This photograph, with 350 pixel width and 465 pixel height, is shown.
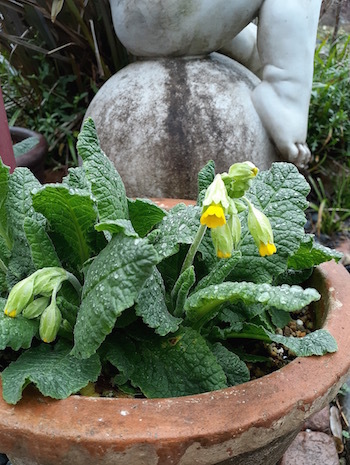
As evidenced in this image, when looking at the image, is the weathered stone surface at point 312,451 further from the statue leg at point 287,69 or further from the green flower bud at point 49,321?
the statue leg at point 287,69

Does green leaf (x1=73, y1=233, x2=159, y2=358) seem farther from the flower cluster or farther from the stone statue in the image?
the stone statue

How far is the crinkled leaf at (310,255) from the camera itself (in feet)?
3.57

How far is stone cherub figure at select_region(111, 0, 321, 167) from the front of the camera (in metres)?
1.77

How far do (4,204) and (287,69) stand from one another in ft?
3.87

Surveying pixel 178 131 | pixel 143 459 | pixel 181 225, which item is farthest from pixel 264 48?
pixel 143 459

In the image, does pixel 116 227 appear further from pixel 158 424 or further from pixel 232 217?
pixel 158 424

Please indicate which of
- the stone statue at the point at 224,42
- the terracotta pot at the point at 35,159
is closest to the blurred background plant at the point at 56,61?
the terracotta pot at the point at 35,159

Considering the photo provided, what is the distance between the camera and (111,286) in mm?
770

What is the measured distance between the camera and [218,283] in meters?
0.93

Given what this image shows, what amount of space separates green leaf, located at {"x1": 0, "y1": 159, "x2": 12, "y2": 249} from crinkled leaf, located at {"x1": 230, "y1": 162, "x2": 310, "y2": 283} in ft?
1.55

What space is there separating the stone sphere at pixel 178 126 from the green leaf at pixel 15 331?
1058 mm

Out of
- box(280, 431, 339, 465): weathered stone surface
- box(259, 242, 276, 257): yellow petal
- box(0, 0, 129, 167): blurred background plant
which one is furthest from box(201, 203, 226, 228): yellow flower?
box(0, 0, 129, 167): blurred background plant

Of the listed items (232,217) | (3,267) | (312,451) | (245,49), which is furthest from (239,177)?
(245,49)

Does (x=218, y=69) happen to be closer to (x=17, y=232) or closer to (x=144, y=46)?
(x=144, y=46)
